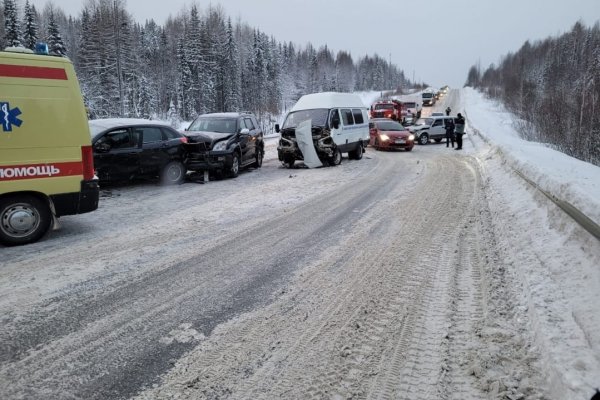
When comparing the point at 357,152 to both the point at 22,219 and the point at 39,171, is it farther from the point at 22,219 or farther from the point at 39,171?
the point at 22,219

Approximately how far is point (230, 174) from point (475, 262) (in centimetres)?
874

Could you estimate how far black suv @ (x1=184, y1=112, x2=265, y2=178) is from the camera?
468 inches

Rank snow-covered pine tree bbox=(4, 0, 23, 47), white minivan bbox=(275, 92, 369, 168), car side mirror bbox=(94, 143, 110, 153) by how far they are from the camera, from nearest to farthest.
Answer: car side mirror bbox=(94, 143, 110, 153) → white minivan bbox=(275, 92, 369, 168) → snow-covered pine tree bbox=(4, 0, 23, 47)

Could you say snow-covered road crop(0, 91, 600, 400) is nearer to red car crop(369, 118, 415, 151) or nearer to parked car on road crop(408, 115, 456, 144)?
red car crop(369, 118, 415, 151)

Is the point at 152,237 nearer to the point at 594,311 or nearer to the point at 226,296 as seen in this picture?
the point at 226,296

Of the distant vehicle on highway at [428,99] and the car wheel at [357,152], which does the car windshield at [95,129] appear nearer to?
the car wheel at [357,152]

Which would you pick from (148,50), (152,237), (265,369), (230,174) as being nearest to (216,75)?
(148,50)

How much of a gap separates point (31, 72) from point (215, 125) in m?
7.40

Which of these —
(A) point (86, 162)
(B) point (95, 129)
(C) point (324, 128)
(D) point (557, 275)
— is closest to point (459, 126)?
(C) point (324, 128)

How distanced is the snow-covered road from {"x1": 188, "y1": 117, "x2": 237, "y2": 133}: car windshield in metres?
6.02

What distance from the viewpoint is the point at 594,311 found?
10.4 feet

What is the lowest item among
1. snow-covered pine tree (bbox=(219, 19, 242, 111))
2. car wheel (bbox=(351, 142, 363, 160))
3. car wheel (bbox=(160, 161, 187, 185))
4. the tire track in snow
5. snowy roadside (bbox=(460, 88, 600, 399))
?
the tire track in snow

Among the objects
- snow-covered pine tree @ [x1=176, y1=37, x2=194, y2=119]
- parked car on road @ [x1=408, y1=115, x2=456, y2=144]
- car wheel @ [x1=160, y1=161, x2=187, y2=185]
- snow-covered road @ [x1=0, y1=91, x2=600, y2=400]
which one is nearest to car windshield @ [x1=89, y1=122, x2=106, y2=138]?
car wheel @ [x1=160, y1=161, x2=187, y2=185]

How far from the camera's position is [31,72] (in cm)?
580
